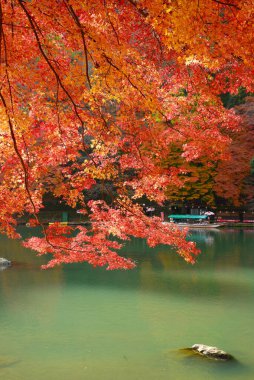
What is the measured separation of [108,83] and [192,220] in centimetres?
2688

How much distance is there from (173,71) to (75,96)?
9.59 feet

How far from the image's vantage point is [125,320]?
9.93 m

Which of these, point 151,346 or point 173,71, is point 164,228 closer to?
point 151,346

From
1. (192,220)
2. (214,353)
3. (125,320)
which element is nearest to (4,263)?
(125,320)

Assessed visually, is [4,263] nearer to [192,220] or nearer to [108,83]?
[108,83]

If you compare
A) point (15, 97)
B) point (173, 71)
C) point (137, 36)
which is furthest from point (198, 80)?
point (15, 97)

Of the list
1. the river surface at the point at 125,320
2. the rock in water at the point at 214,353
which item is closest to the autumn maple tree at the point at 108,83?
the river surface at the point at 125,320

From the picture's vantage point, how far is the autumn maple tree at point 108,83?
152 inches

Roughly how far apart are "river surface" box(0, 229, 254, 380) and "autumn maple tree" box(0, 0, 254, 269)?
60.8 inches

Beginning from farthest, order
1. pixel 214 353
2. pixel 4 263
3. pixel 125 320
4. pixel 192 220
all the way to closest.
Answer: pixel 192 220 → pixel 4 263 → pixel 125 320 → pixel 214 353

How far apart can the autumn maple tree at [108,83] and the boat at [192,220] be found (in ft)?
61.9

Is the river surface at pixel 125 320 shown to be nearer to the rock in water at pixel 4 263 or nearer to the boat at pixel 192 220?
the rock in water at pixel 4 263

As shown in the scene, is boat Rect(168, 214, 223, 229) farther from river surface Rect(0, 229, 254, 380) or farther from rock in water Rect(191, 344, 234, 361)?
rock in water Rect(191, 344, 234, 361)

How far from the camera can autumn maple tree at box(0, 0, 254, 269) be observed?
12.7ft
